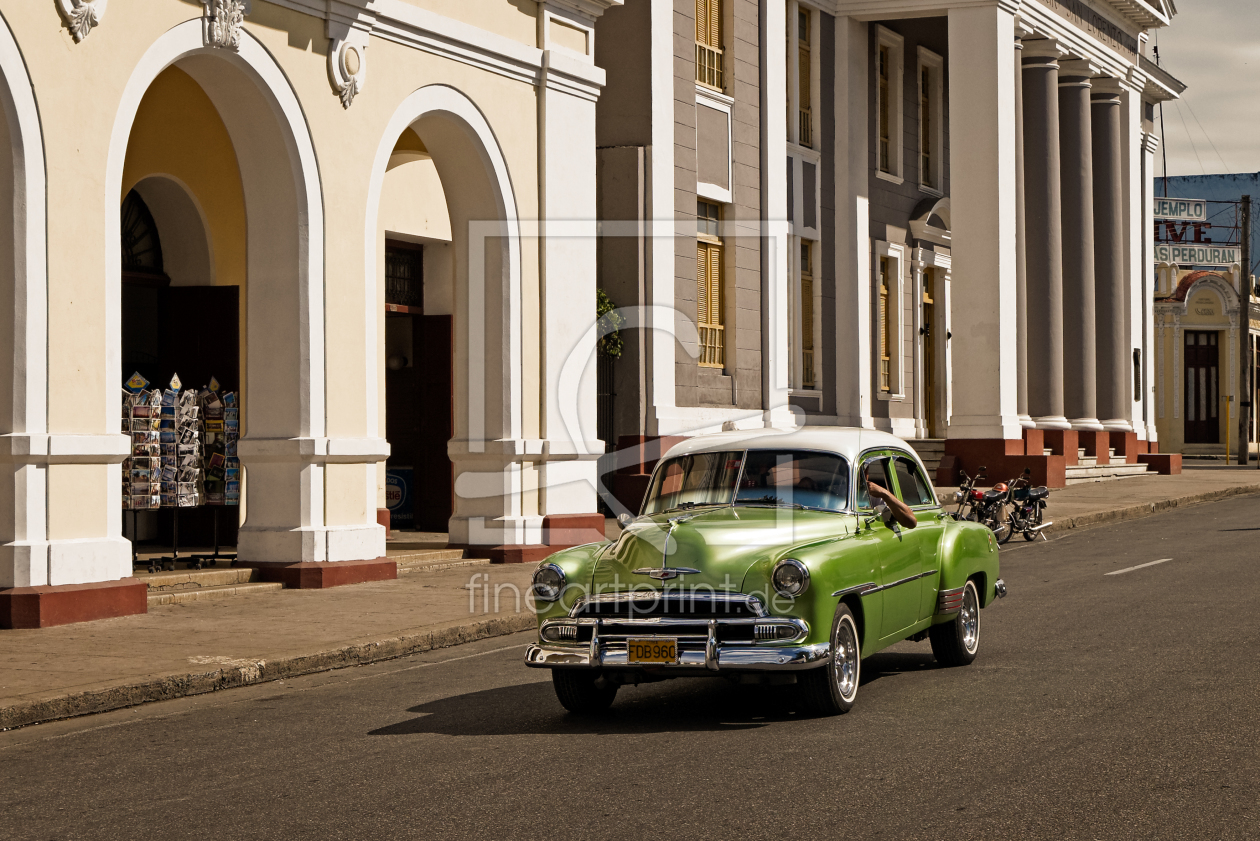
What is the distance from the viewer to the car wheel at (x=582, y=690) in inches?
332

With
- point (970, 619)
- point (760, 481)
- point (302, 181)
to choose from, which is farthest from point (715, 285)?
point (760, 481)

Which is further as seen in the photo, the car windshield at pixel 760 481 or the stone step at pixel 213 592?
the stone step at pixel 213 592

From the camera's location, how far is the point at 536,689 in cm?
953

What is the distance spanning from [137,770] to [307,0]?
950 centimetres

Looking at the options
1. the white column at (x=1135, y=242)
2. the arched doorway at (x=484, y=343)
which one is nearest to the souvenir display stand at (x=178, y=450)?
the arched doorway at (x=484, y=343)

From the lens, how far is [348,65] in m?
15.4

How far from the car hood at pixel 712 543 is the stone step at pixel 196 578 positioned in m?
6.40

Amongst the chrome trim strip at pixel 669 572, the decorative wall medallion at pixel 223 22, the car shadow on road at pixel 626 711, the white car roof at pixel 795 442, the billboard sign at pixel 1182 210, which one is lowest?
the car shadow on road at pixel 626 711

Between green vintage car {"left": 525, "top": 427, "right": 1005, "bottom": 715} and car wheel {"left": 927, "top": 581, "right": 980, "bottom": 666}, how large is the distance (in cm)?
2

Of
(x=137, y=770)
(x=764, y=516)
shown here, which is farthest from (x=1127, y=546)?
(x=137, y=770)

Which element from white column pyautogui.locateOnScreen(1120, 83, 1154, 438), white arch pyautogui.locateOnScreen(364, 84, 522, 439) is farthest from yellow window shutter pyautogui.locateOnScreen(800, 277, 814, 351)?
white arch pyautogui.locateOnScreen(364, 84, 522, 439)

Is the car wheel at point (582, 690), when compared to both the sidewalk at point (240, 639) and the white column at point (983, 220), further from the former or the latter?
the white column at point (983, 220)

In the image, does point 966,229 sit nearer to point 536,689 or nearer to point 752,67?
point 752,67

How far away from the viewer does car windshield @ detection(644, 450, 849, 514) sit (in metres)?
9.11
